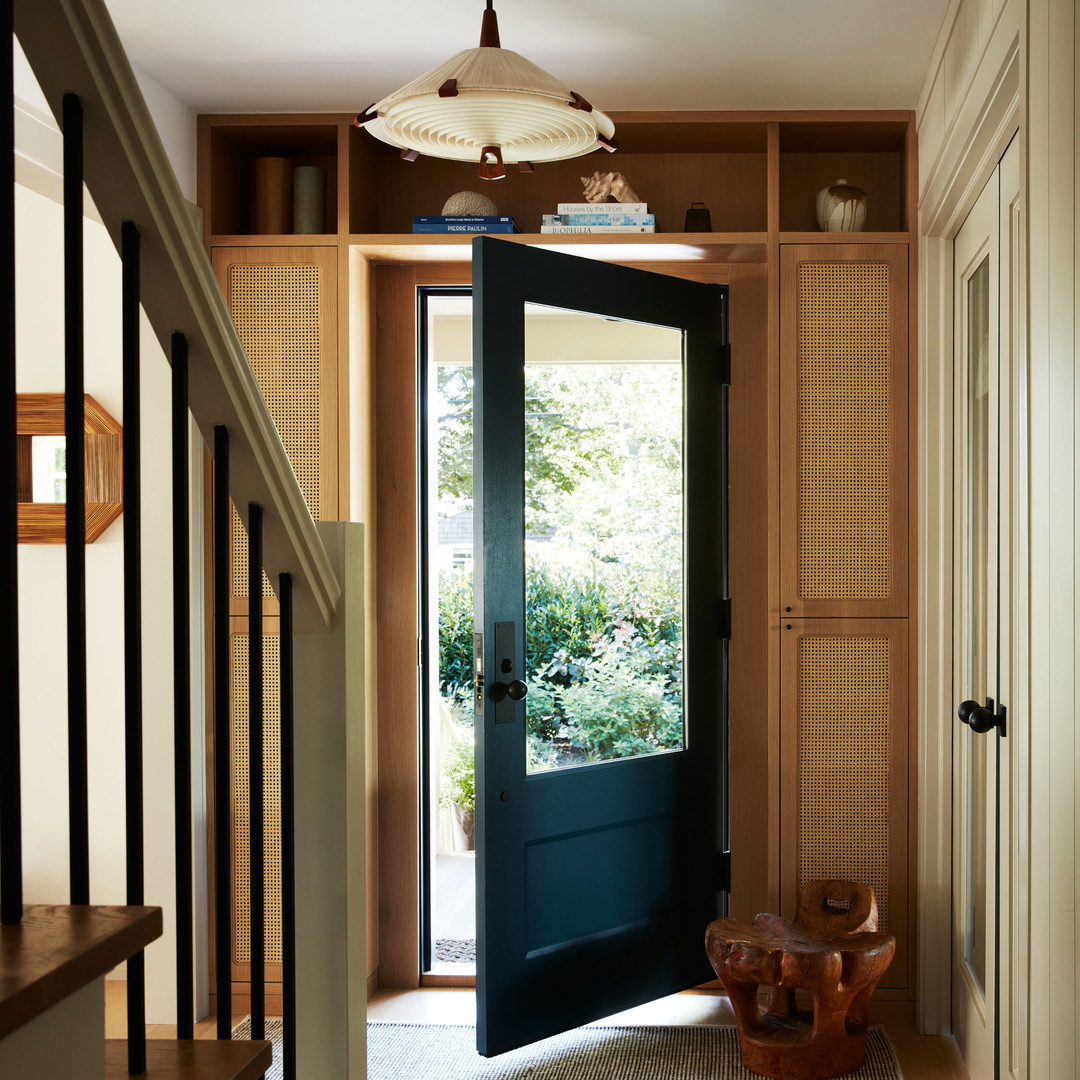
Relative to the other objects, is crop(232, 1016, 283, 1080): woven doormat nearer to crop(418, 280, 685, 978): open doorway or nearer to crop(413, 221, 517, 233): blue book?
crop(418, 280, 685, 978): open doorway

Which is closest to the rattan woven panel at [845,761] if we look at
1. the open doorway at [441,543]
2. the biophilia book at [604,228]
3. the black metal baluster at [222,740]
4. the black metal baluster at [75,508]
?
the open doorway at [441,543]

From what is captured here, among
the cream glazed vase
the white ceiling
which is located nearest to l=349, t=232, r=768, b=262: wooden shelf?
the cream glazed vase

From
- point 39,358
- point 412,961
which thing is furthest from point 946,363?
point 39,358

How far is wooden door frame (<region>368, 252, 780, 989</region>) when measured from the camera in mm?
3291

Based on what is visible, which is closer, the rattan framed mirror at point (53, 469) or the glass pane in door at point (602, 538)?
the glass pane in door at point (602, 538)

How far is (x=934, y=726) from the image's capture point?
296 cm

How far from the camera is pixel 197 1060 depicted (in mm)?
1120

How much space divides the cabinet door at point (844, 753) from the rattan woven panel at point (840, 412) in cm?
16

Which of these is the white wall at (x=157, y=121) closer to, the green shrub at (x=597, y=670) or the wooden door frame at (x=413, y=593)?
the wooden door frame at (x=413, y=593)

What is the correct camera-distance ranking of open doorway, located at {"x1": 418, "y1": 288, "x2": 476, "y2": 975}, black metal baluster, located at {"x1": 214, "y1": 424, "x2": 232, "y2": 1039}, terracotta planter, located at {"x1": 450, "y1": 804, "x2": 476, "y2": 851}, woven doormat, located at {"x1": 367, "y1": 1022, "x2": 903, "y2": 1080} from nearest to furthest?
1. black metal baluster, located at {"x1": 214, "y1": 424, "x2": 232, "y2": 1039}
2. woven doormat, located at {"x1": 367, "y1": 1022, "x2": 903, "y2": 1080}
3. open doorway, located at {"x1": 418, "y1": 288, "x2": 476, "y2": 975}
4. terracotta planter, located at {"x1": 450, "y1": 804, "x2": 476, "y2": 851}

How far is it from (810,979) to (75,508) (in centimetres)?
225

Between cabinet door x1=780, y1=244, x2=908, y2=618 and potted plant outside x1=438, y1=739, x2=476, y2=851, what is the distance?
1356 millimetres

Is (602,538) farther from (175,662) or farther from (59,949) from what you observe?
(59,949)

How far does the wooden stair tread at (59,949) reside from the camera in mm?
710
